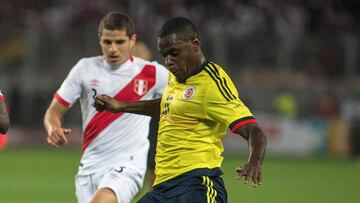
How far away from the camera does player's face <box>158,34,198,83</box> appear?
21.0 feet

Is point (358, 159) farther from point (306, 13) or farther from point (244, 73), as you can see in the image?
point (306, 13)

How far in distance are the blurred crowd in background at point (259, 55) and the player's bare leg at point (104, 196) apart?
641 inches

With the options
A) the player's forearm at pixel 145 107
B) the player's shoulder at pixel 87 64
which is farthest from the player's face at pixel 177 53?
the player's shoulder at pixel 87 64

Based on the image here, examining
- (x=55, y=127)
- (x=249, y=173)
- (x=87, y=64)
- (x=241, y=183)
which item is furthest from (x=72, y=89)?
(x=241, y=183)

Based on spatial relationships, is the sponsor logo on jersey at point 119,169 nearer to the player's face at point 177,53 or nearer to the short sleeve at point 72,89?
the short sleeve at point 72,89

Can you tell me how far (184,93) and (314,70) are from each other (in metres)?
20.1

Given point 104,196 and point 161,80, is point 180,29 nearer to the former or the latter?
point 104,196

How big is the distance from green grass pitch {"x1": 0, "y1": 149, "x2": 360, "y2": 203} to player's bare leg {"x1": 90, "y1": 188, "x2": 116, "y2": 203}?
595cm

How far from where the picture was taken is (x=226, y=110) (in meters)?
6.28

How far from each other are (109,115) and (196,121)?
5.87 feet

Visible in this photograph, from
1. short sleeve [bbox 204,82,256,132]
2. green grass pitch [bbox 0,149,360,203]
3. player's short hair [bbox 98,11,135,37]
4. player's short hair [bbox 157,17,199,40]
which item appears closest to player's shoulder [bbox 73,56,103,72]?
player's short hair [bbox 98,11,135,37]

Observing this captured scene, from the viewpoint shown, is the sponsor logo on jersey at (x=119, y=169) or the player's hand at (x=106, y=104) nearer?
the player's hand at (x=106, y=104)

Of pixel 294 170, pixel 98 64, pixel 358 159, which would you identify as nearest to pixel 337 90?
pixel 358 159

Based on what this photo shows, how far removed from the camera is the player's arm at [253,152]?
19.1ft
